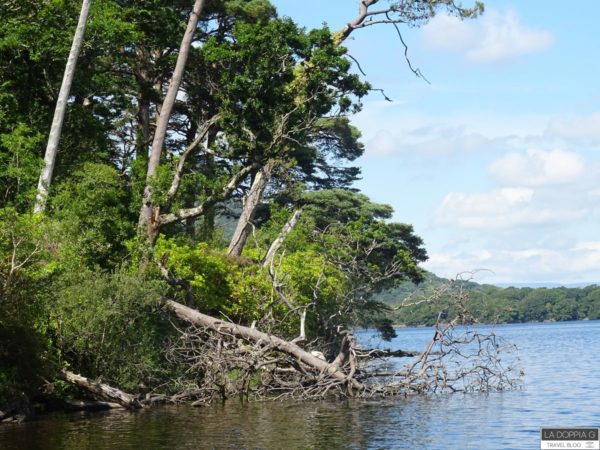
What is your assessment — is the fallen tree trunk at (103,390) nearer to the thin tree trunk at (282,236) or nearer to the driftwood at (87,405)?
the driftwood at (87,405)

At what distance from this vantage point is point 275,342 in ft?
80.3

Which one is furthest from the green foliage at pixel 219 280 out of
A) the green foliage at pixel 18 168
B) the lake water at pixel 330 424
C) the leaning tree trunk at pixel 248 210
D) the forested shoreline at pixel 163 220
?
the lake water at pixel 330 424

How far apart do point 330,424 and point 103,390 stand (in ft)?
21.7

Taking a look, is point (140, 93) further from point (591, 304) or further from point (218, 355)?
point (591, 304)

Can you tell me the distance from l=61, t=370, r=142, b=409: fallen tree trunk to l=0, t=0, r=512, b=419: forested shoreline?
0.18ft

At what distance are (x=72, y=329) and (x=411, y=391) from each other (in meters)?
10.5

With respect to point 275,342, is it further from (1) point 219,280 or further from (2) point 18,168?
(2) point 18,168

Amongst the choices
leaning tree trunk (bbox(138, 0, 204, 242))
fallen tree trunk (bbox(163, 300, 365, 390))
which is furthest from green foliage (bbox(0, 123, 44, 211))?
fallen tree trunk (bbox(163, 300, 365, 390))

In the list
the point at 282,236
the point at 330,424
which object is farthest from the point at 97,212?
the point at 330,424

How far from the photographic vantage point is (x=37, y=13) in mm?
30344

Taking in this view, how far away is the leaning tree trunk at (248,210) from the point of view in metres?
36.4

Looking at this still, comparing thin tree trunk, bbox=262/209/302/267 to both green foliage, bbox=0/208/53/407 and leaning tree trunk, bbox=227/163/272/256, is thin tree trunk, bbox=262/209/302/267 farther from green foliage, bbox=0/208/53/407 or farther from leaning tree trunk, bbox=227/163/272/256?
green foliage, bbox=0/208/53/407

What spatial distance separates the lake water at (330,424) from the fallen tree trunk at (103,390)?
20.4 inches

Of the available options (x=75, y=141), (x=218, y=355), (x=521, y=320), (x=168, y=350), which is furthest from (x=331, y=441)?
(x=521, y=320)
